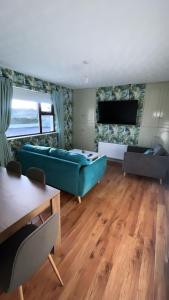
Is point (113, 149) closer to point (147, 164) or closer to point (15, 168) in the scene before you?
point (147, 164)

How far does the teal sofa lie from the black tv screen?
1947 millimetres

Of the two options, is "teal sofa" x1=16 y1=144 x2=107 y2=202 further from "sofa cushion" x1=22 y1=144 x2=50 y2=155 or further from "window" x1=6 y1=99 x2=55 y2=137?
"window" x1=6 y1=99 x2=55 y2=137

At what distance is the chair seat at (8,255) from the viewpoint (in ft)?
2.87

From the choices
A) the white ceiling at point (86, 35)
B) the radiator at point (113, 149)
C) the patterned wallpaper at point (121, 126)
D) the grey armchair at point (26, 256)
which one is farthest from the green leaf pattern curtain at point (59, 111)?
the grey armchair at point (26, 256)

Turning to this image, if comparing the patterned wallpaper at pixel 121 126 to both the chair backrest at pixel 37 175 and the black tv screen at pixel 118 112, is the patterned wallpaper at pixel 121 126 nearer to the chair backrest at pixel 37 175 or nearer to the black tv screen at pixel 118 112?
the black tv screen at pixel 118 112

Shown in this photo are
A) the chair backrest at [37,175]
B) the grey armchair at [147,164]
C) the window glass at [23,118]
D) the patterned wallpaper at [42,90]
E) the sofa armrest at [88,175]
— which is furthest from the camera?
the window glass at [23,118]

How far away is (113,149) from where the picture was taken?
4.61 meters

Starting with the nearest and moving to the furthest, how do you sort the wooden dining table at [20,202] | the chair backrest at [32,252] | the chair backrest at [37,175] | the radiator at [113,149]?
the chair backrest at [32,252] → the wooden dining table at [20,202] → the chair backrest at [37,175] → the radiator at [113,149]

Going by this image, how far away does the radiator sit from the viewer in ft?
14.6

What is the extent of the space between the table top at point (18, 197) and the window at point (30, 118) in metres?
2.23

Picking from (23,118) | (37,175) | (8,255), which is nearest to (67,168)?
(37,175)

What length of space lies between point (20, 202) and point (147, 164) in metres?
2.79

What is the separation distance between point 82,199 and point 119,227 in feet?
2.72

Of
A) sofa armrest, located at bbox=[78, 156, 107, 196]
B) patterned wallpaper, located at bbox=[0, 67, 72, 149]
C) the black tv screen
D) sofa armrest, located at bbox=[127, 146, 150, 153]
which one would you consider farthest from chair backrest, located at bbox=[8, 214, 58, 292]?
the black tv screen
